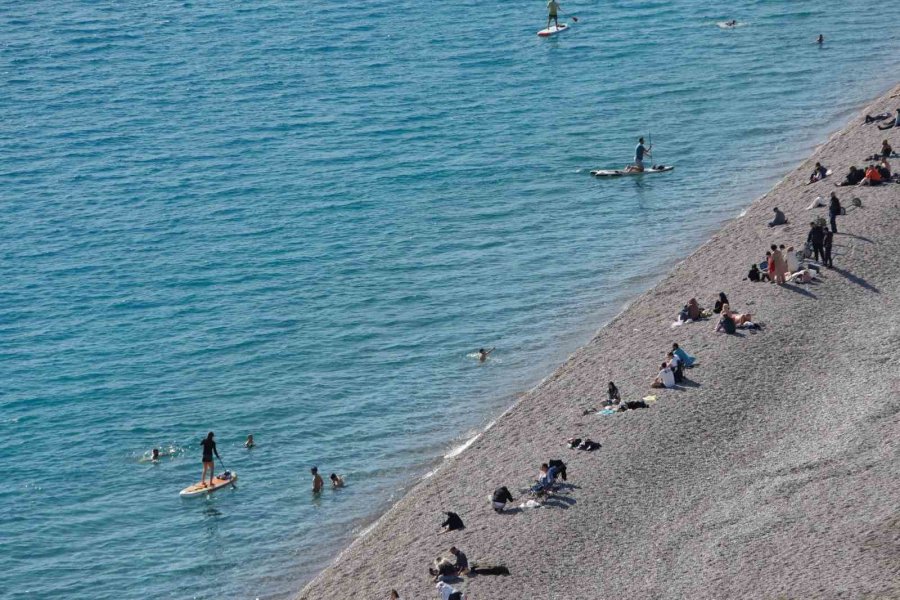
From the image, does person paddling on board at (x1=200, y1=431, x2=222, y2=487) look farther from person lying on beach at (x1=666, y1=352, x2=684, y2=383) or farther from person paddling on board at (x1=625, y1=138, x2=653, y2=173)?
person paddling on board at (x1=625, y1=138, x2=653, y2=173)

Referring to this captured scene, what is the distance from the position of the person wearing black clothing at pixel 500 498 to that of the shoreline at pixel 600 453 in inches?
13.9

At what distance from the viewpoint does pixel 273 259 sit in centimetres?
6156

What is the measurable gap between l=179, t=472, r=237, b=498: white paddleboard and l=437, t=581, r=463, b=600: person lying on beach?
1318cm

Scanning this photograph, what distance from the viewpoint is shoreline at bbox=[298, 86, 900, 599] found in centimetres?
3359

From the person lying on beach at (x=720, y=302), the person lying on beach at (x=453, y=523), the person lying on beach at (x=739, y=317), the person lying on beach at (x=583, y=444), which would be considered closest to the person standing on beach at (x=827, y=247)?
the person lying on beach at (x=720, y=302)

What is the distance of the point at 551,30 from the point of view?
95.0 metres

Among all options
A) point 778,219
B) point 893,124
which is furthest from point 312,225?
point 893,124

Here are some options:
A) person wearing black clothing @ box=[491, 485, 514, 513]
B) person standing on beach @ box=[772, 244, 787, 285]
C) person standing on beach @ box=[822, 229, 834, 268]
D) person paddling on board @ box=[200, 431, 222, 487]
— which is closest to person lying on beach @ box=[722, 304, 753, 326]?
person standing on beach @ box=[772, 244, 787, 285]

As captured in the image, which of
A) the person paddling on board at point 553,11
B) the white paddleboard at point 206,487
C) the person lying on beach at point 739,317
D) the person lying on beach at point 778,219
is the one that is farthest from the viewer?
the person paddling on board at point 553,11

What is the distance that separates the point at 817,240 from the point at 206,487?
2200cm

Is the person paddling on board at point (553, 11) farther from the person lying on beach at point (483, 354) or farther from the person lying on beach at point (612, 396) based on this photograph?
the person lying on beach at point (612, 396)

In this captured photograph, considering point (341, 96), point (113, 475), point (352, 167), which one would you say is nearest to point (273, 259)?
point (352, 167)

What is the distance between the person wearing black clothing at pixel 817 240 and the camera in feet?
151

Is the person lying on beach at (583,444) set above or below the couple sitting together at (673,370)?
below
